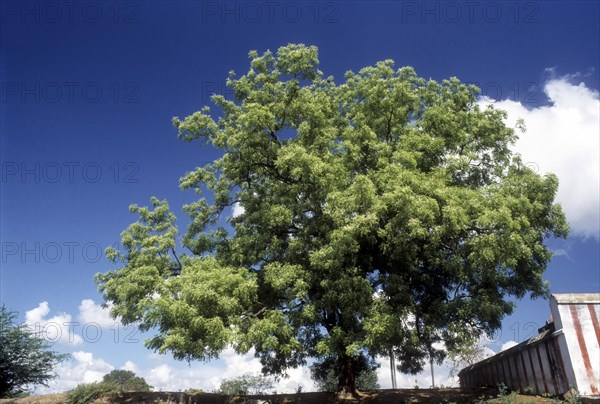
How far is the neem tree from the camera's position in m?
13.8

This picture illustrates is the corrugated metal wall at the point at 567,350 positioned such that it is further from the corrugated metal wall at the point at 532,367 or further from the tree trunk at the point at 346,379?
the tree trunk at the point at 346,379

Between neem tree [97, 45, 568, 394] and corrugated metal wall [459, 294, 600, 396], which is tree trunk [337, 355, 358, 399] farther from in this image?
corrugated metal wall [459, 294, 600, 396]

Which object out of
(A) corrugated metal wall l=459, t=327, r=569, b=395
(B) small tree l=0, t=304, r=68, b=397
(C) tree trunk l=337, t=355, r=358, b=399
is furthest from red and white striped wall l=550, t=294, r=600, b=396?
(B) small tree l=0, t=304, r=68, b=397

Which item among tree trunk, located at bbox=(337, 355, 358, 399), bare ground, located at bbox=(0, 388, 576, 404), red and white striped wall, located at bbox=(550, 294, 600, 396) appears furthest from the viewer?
tree trunk, located at bbox=(337, 355, 358, 399)

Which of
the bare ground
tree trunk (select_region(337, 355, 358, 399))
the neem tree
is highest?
the neem tree

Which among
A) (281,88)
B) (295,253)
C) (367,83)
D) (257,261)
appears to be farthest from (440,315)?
(281,88)

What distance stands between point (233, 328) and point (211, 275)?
1901 millimetres

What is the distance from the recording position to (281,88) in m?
18.3

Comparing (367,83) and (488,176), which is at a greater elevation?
(367,83)

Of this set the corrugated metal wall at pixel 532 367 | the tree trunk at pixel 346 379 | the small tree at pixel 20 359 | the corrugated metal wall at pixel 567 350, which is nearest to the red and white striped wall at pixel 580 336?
the corrugated metal wall at pixel 567 350

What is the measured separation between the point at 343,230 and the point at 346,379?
314 inches

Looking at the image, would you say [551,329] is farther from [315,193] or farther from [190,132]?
[190,132]

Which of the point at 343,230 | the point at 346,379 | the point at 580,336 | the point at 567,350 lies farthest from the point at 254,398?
the point at 580,336

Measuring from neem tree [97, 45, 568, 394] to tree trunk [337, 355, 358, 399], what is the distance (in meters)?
0.09
